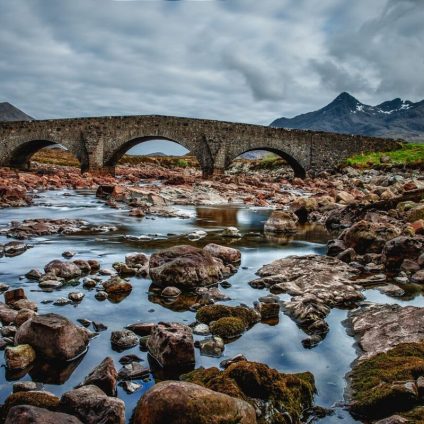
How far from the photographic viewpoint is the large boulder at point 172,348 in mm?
3318

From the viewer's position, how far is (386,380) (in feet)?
9.79

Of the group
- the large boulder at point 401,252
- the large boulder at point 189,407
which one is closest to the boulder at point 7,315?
the large boulder at point 189,407

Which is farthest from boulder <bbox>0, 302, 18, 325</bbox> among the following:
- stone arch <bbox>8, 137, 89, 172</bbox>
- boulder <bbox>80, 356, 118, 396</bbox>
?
stone arch <bbox>8, 137, 89, 172</bbox>

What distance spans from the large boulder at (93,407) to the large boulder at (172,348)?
0.78m

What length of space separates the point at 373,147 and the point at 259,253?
3027 centimetres

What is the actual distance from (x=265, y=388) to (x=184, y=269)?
2809mm

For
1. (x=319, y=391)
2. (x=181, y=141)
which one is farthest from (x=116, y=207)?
(x=181, y=141)

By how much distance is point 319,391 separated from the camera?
121 inches

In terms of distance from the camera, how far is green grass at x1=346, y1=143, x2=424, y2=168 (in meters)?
30.8

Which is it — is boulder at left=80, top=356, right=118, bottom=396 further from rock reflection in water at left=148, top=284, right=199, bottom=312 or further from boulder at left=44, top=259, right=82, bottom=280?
boulder at left=44, top=259, right=82, bottom=280

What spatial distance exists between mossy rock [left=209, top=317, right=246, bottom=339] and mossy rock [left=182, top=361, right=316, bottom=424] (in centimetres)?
97

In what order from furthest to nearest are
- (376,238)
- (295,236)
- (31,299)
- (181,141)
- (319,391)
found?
(181,141) → (295,236) → (376,238) → (31,299) → (319,391)

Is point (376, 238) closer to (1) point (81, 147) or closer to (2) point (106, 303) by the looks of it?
(2) point (106, 303)

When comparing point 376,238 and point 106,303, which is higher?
point 376,238
